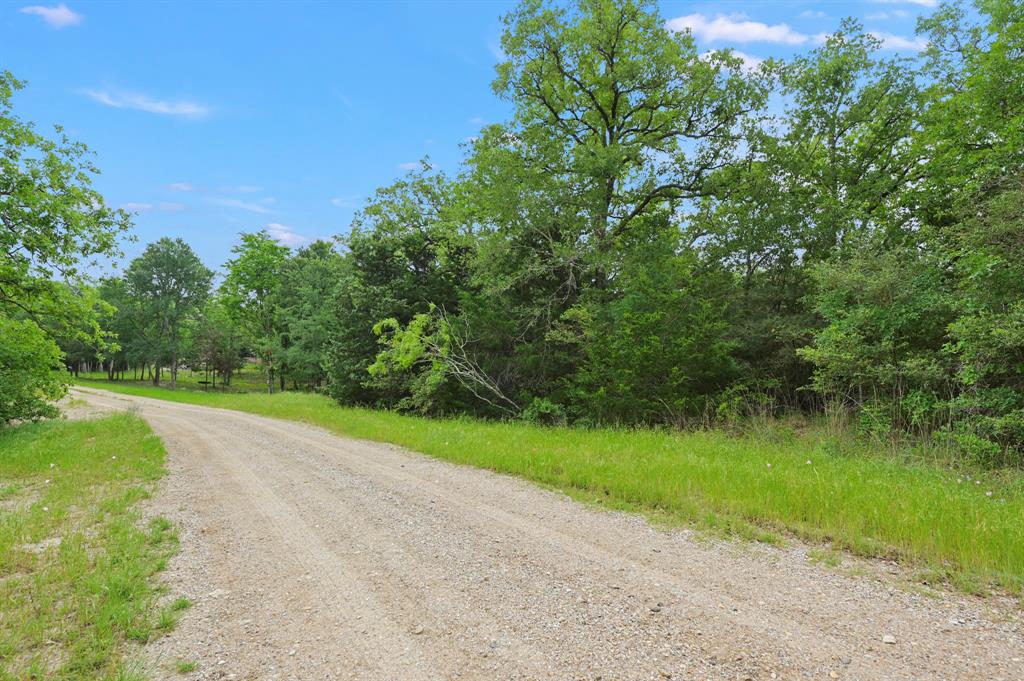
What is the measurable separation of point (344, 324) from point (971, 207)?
66.8 feet

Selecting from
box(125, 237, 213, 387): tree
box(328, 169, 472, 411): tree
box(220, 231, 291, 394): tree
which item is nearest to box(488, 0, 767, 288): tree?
box(328, 169, 472, 411): tree

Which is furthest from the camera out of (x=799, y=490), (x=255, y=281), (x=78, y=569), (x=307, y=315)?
(x=255, y=281)

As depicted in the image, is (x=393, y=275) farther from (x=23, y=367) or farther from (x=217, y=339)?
(x=217, y=339)

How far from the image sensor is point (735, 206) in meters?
13.9

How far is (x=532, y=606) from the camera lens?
10.4 ft

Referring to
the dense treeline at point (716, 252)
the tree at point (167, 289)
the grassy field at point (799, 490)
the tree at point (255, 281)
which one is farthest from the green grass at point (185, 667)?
the tree at point (167, 289)

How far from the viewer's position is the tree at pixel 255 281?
4105cm

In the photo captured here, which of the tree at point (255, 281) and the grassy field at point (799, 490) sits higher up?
the tree at point (255, 281)

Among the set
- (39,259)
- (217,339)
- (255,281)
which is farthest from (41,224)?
(217,339)

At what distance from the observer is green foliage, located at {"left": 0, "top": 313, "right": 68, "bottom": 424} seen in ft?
41.0

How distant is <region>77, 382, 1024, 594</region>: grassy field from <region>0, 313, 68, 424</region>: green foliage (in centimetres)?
1182

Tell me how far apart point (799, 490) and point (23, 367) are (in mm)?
18304

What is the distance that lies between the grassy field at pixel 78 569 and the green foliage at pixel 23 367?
6.74 meters

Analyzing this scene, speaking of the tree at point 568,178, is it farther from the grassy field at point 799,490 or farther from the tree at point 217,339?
the tree at point 217,339
